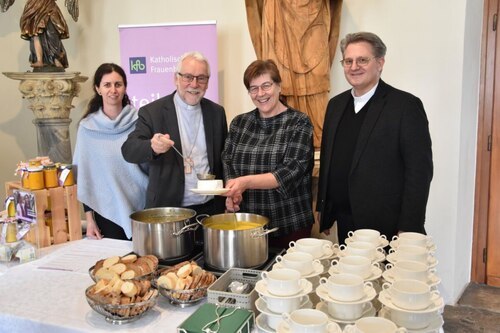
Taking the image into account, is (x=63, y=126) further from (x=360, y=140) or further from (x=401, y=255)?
(x=401, y=255)

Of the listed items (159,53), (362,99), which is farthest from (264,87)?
(159,53)

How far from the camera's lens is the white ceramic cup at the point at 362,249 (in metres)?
1.12

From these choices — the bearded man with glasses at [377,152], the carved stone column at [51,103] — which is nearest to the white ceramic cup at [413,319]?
the bearded man with glasses at [377,152]

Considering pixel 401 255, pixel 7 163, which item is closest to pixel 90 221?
pixel 401 255

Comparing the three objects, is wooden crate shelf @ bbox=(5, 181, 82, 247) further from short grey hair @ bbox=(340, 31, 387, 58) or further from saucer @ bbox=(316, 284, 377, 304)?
short grey hair @ bbox=(340, 31, 387, 58)

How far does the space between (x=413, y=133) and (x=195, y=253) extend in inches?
34.3

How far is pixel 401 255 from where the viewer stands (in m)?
1.11

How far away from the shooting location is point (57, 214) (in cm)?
166

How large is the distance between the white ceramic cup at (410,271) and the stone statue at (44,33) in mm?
2936

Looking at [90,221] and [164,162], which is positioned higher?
[164,162]

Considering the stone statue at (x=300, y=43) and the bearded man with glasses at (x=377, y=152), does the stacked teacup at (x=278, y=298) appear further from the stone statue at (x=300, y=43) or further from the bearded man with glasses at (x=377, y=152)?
the stone statue at (x=300, y=43)

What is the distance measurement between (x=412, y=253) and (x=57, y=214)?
49.4 inches

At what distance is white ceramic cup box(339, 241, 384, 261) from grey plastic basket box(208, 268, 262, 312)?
24 centimetres

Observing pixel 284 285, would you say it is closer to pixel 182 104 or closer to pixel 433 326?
pixel 433 326
